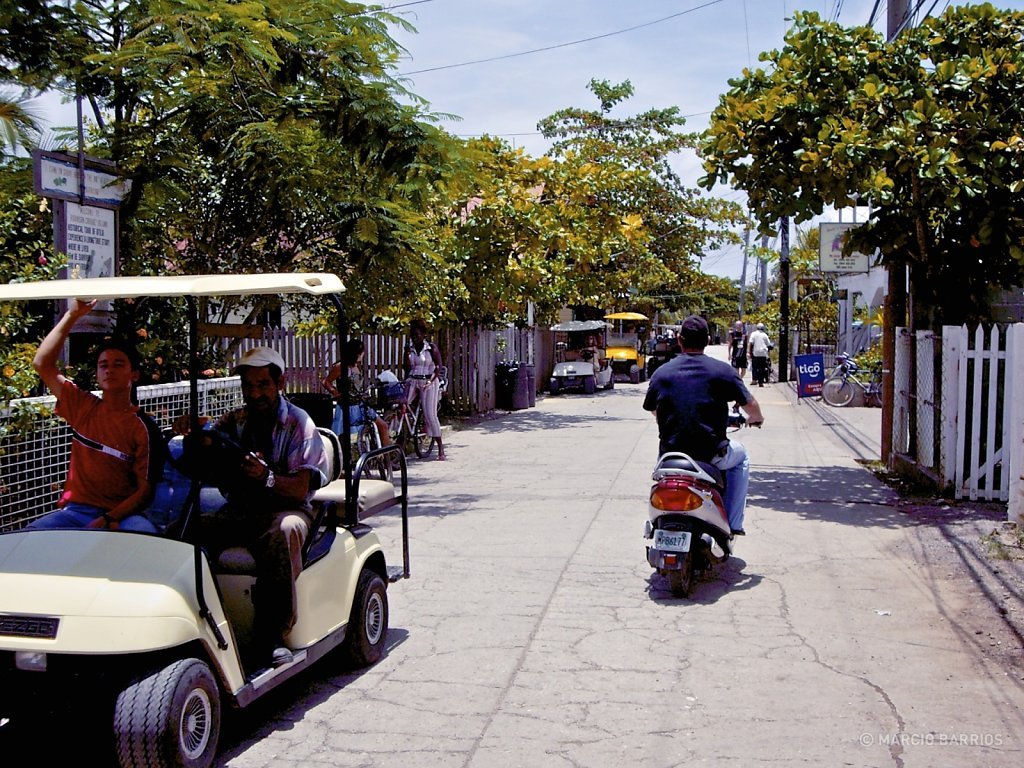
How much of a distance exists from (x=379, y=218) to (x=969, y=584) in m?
6.02

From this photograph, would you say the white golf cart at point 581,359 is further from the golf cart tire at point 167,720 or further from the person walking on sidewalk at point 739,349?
the golf cart tire at point 167,720

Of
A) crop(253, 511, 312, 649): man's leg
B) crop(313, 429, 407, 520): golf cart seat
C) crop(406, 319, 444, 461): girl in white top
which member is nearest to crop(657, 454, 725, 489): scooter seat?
crop(313, 429, 407, 520): golf cart seat

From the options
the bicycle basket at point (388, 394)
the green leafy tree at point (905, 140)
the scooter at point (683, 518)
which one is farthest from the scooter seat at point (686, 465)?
the bicycle basket at point (388, 394)

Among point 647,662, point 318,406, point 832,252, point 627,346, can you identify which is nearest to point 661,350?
point 832,252

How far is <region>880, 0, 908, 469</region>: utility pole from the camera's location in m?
12.9

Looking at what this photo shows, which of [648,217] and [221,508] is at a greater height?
[648,217]

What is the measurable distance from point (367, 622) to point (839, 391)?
19.1m

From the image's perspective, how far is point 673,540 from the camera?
6645mm

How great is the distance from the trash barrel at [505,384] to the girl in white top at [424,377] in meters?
8.28

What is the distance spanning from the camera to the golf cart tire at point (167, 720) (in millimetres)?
3723

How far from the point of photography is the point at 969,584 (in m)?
7.25

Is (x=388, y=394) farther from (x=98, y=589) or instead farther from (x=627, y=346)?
(x=627, y=346)

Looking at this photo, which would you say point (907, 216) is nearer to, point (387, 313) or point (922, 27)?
point (922, 27)

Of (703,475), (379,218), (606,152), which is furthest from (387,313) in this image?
(606,152)
